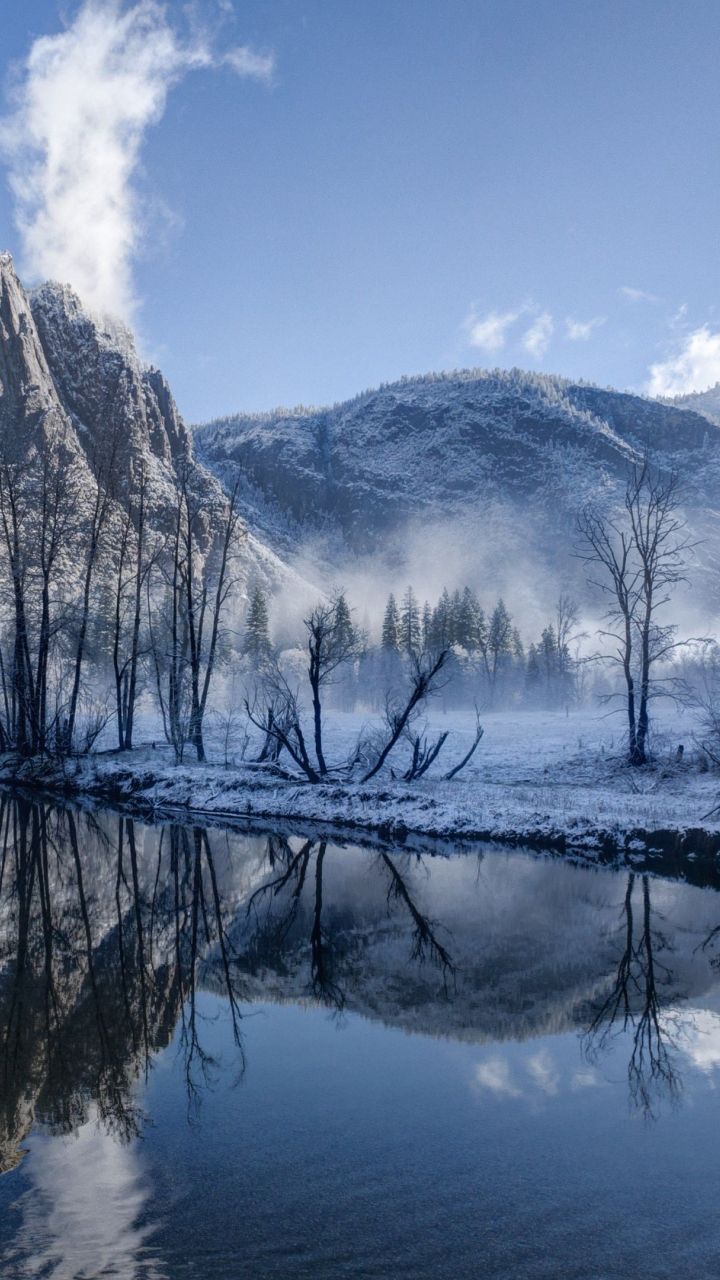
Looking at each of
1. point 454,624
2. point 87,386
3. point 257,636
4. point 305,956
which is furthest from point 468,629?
point 87,386

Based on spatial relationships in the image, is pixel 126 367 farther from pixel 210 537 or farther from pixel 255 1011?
pixel 255 1011

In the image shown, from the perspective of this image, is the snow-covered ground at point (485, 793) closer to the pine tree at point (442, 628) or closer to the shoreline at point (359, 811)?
the shoreline at point (359, 811)

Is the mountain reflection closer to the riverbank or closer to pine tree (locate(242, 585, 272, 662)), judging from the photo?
the riverbank

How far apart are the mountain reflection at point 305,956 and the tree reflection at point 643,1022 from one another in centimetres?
3

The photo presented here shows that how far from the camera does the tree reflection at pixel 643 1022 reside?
24.0ft

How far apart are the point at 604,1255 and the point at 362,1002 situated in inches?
198

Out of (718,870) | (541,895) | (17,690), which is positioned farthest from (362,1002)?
(17,690)

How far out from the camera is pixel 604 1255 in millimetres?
4656

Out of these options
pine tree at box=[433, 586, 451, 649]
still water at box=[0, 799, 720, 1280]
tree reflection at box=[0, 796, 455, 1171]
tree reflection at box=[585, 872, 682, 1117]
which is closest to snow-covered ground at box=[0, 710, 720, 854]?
tree reflection at box=[0, 796, 455, 1171]

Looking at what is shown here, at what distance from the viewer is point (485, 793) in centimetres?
2411

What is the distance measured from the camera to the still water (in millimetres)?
4746

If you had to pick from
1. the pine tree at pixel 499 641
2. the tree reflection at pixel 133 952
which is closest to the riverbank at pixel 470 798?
the tree reflection at pixel 133 952

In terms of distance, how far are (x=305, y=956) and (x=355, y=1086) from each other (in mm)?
3931

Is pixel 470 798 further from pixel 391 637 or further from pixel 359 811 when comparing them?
pixel 391 637
